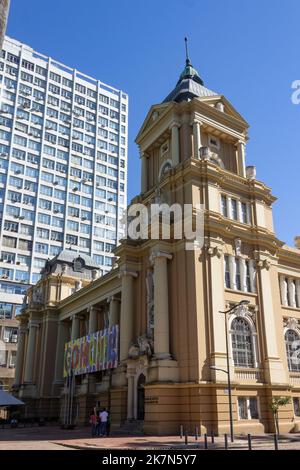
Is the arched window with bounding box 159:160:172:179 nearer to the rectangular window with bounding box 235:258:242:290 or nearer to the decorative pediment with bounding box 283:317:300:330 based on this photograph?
the rectangular window with bounding box 235:258:242:290

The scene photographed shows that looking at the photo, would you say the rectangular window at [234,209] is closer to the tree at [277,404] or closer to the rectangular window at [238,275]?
the rectangular window at [238,275]

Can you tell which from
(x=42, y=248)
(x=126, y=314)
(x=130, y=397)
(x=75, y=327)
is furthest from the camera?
(x=42, y=248)

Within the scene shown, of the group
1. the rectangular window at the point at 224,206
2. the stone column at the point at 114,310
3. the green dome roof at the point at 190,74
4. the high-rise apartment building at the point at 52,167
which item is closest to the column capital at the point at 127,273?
the stone column at the point at 114,310

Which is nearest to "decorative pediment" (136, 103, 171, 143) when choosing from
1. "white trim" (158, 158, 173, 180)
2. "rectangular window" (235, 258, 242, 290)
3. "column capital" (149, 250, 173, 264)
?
"white trim" (158, 158, 173, 180)

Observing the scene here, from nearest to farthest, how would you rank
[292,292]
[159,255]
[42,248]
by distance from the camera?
[159,255]
[292,292]
[42,248]

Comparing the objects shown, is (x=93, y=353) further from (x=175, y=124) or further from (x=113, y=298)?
(x=175, y=124)

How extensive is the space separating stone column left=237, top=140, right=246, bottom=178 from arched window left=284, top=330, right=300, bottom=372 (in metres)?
14.0

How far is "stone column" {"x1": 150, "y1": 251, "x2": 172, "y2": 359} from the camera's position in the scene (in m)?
30.2

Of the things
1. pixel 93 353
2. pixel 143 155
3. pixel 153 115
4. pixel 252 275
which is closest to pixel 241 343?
pixel 252 275

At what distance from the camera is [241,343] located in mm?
32062

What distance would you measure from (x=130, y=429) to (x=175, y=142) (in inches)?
881

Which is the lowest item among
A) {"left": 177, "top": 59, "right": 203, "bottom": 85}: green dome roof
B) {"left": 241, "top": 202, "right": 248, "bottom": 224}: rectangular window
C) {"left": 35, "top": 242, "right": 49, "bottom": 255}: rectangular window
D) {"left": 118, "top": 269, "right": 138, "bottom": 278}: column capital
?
{"left": 118, "top": 269, "right": 138, "bottom": 278}: column capital

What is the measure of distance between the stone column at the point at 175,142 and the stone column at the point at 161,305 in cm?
862
